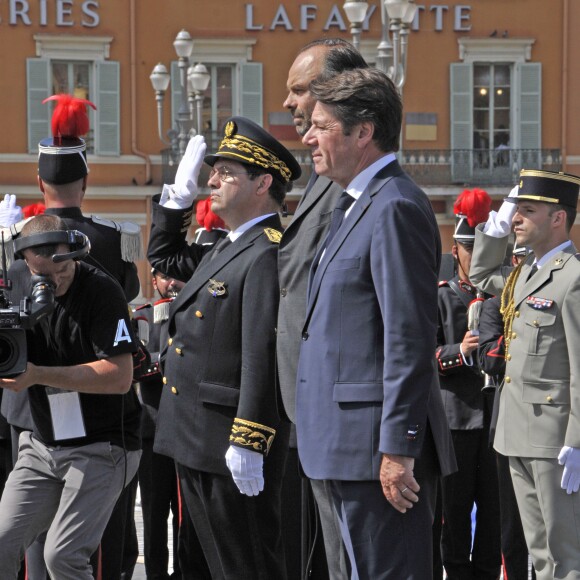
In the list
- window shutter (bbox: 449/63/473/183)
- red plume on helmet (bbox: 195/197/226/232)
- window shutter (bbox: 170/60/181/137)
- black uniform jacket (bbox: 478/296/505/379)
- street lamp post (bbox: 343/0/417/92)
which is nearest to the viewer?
black uniform jacket (bbox: 478/296/505/379)

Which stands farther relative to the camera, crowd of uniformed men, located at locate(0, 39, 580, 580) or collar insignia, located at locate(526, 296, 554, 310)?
collar insignia, located at locate(526, 296, 554, 310)

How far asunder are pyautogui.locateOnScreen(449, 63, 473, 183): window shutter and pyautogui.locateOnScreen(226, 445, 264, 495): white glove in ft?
82.8

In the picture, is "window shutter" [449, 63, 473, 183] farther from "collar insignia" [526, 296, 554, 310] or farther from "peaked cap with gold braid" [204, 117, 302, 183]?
"peaked cap with gold braid" [204, 117, 302, 183]

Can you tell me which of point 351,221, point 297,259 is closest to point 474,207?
point 297,259

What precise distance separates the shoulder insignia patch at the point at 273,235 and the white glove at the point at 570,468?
1428mm

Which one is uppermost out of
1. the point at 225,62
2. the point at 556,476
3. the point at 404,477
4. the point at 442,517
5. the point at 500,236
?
→ the point at 225,62

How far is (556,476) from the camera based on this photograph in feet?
17.8

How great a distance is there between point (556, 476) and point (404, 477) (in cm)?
183

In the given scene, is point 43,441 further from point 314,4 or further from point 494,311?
point 314,4

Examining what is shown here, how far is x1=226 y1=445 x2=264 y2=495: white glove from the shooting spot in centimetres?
473

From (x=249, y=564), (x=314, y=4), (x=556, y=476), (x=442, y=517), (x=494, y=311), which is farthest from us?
(x=314, y=4)

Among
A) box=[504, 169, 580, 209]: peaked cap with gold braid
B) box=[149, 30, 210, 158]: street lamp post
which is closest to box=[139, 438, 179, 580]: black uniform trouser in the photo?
box=[504, 169, 580, 209]: peaked cap with gold braid

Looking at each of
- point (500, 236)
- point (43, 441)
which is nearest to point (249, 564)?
point (43, 441)

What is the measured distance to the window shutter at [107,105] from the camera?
28688 mm
